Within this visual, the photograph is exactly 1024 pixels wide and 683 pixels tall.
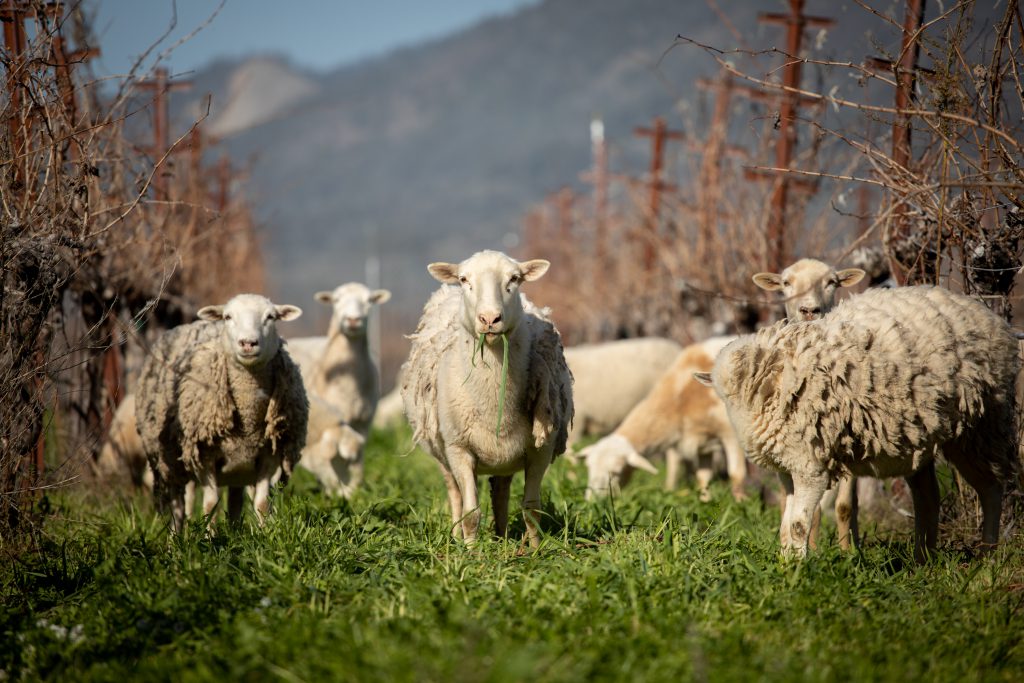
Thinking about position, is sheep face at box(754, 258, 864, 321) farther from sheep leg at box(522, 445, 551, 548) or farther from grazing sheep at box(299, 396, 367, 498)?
grazing sheep at box(299, 396, 367, 498)

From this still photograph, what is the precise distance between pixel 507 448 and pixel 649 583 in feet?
4.31

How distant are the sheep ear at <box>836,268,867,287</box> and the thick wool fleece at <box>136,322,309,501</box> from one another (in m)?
4.03

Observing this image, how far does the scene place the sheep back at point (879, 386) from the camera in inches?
214

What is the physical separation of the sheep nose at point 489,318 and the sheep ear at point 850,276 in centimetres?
324

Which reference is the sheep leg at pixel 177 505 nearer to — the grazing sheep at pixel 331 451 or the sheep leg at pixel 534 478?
the grazing sheep at pixel 331 451

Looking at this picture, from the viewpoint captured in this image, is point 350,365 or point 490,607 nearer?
point 490,607

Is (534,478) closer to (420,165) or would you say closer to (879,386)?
Result: (879,386)

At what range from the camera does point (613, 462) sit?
9094mm

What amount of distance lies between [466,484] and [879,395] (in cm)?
234

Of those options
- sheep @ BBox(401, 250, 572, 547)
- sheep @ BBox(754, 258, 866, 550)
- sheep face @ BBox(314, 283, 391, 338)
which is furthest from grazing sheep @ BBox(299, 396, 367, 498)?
sheep @ BBox(754, 258, 866, 550)

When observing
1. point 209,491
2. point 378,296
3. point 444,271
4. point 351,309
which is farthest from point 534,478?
point 378,296

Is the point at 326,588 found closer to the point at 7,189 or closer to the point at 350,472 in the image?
the point at 7,189

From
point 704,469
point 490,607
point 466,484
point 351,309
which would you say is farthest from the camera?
point 351,309

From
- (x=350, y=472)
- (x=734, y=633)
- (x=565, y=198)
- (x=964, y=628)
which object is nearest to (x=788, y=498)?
(x=964, y=628)
